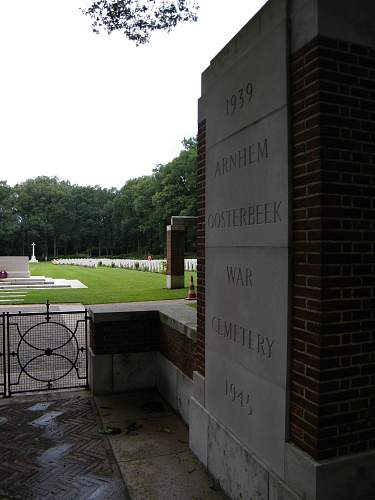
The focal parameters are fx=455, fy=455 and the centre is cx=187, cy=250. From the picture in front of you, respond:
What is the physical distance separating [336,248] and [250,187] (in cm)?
100

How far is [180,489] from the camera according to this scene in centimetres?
387

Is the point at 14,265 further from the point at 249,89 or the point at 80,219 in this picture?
the point at 80,219

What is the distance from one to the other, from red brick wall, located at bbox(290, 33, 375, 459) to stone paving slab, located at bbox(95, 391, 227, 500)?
1508mm

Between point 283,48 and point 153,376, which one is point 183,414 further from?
point 283,48

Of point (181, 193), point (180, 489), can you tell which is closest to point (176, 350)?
point (180, 489)

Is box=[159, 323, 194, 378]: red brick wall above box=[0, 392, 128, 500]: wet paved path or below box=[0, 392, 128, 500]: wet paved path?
above

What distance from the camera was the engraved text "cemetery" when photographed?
3.56 meters

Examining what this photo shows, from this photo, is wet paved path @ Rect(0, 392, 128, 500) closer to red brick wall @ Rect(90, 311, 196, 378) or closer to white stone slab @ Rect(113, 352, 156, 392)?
white stone slab @ Rect(113, 352, 156, 392)

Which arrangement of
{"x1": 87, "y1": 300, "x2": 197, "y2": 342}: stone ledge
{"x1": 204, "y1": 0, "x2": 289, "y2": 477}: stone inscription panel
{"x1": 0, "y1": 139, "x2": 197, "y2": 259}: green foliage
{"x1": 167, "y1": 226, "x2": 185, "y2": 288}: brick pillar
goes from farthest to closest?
{"x1": 0, "y1": 139, "x2": 197, "y2": 259}: green foliage, {"x1": 167, "y1": 226, "x2": 185, "y2": 288}: brick pillar, {"x1": 87, "y1": 300, "x2": 197, "y2": 342}: stone ledge, {"x1": 204, "y1": 0, "x2": 289, "y2": 477}: stone inscription panel

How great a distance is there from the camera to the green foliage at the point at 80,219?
80125 millimetres

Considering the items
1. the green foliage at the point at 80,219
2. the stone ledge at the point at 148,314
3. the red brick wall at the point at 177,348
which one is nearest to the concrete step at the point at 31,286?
the stone ledge at the point at 148,314

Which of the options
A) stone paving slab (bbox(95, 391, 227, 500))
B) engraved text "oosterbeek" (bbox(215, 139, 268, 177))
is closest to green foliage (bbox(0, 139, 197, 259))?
stone paving slab (bbox(95, 391, 227, 500))

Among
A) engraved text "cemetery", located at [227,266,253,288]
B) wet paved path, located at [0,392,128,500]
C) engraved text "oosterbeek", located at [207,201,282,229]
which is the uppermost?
engraved text "oosterbeek", located at [207,201,282,229]

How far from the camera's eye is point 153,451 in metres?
4.61
